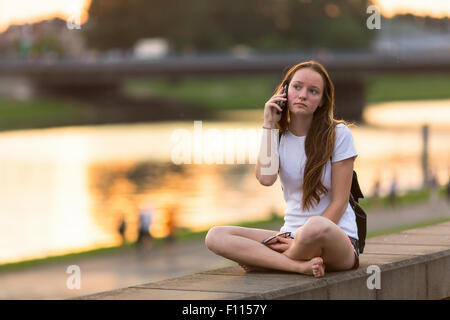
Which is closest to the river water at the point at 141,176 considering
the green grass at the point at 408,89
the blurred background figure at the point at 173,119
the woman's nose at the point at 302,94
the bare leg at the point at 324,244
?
the blurred background figure at the point at 173,119

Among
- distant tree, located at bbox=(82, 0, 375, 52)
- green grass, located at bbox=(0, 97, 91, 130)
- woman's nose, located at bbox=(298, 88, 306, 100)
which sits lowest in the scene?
green grass, located at bbox=(0, 97, 91, 130)

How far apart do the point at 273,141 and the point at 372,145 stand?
172 ft

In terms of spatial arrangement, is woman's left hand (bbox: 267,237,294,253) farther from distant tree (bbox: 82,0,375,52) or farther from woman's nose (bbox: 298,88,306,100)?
distant tree (bbox: 82,0,375,52)

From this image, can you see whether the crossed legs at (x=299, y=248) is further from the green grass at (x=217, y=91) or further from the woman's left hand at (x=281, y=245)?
the green grass at (x=217, y=91)

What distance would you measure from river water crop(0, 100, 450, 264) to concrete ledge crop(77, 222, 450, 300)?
7.75m

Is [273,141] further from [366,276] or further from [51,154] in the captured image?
[51,154]

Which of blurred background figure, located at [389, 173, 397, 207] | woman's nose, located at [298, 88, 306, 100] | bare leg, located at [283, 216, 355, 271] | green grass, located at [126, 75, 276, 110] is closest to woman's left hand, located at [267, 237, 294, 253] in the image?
bare leg, located at [283, 216, 355, 271]

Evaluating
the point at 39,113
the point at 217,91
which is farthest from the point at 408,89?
the point at 39,113

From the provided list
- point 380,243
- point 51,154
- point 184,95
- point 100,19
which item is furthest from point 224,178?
point 184,95

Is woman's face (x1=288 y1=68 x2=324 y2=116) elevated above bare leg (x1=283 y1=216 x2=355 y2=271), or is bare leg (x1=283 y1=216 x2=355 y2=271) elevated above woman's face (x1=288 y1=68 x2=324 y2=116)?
woman's face (x1=288 y1=68 x2=324 y2=116)

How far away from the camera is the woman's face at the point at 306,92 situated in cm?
581

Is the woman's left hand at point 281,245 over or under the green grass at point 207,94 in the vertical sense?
over

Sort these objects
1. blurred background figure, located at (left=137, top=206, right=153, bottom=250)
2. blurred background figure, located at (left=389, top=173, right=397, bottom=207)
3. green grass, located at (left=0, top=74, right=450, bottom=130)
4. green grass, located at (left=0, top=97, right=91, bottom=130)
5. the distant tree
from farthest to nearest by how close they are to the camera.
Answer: the distant tree → green grass, located at (left=0, top=74, right=450, bottom=130) → green grass, located at (left=0, top=97, right=91, bottom=130) → blurred background figure, located at (left=389, top=173, right=397, bottom=207) → blurred background figure, located at (left=137, top=206, right=153, bottom=250)

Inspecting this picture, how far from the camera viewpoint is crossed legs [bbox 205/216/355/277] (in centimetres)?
553
